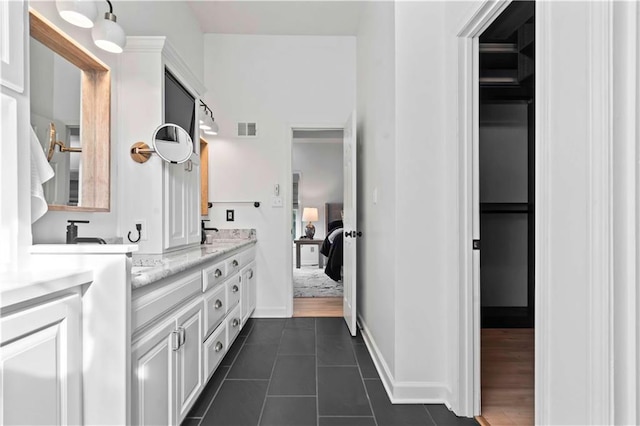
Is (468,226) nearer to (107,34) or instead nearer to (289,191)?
(107,34)

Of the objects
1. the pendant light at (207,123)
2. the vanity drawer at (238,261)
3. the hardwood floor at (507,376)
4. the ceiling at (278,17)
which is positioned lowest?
the hardwood floor at (507,376)

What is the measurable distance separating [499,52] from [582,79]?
2.59m

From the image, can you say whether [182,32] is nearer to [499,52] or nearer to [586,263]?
[499,52]

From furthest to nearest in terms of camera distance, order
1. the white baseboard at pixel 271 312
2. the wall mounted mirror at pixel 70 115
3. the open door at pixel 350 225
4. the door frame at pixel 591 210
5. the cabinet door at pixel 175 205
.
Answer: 1. the white baseboard at pixel 271 312
2. the open door at pixel 350 225
3. the cabinet door at pixel 175 205
4. the wall mounted mirror at pixel 70 115
5. the door frame at pixel 591 210

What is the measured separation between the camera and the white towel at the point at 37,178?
1182 millimetres

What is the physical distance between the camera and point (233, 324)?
2.54 meters

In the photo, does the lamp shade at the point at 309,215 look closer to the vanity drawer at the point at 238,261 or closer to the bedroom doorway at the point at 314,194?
the bedroom doorway at the point at 314,194

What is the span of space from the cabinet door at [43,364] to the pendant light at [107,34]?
51.5 inches

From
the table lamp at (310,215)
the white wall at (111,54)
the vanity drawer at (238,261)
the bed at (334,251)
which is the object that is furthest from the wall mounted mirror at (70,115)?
the table lamp at (310,215)

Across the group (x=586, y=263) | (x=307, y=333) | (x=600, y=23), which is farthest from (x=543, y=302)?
(x=307, y=333)

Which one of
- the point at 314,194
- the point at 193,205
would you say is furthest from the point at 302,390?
the point at 314,194

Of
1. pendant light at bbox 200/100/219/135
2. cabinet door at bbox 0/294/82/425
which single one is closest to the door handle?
pendant light at bbox 200/100/219/135

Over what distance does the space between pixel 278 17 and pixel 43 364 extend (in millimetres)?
3382

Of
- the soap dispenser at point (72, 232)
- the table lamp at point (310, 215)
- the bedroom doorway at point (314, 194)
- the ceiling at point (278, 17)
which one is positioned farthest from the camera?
the table lamp at point (310, 215)
